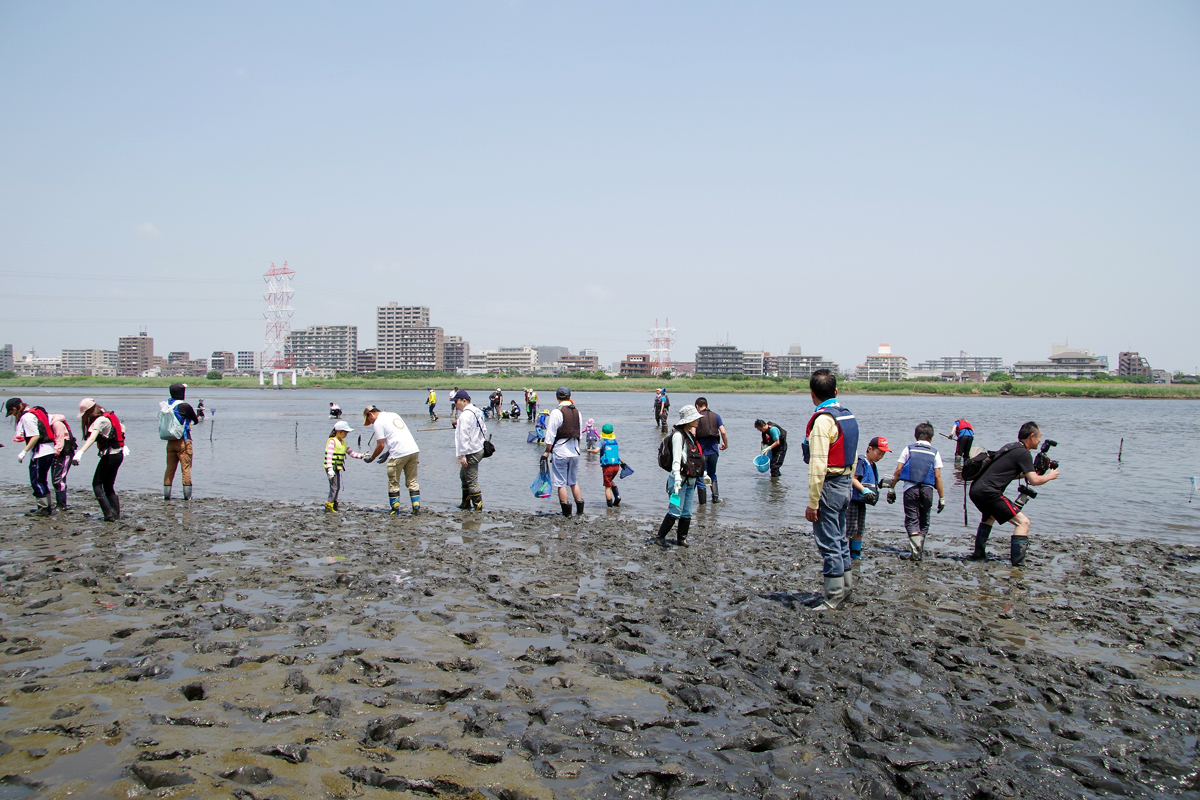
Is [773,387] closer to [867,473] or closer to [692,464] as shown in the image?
[867,473]

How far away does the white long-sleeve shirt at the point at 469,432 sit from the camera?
12211mm

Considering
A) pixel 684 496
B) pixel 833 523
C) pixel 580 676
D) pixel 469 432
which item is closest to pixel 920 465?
pixel 684 496

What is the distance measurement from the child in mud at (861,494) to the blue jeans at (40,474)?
496 inches

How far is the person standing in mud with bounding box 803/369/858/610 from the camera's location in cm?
695

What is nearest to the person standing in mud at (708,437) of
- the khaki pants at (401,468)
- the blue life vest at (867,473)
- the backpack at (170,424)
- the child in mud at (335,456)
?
the blue life vest at (867,473)

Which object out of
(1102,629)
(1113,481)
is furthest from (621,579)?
(1113,481)

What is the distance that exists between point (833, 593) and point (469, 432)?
6.90 meters

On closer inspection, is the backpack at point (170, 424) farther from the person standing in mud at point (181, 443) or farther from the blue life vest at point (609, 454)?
the blue life vest at point (609, 454)

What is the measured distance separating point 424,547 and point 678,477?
3606 millimetres

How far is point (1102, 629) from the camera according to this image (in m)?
6.83

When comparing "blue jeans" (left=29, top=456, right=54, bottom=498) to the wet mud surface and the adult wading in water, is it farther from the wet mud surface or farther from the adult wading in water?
the wet mud surface

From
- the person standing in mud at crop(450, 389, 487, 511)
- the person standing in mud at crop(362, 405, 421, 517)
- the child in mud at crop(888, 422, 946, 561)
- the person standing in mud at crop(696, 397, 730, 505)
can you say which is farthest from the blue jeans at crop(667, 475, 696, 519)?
the person standing in mud at crop(362, 405, 421, 517)

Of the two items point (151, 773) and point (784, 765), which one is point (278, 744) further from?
point (784, 765)

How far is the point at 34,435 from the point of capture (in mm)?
11836
